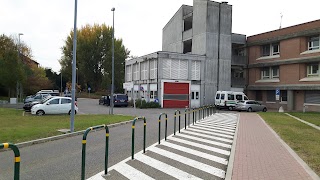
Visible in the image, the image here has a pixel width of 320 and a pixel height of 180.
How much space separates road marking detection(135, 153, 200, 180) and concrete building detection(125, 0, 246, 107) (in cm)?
3117

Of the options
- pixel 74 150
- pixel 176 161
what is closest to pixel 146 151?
pixel 176 161

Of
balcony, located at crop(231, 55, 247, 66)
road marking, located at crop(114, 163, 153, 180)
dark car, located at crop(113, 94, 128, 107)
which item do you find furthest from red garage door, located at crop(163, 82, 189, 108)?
road marking, located at crop(114, 163, 153, 180)

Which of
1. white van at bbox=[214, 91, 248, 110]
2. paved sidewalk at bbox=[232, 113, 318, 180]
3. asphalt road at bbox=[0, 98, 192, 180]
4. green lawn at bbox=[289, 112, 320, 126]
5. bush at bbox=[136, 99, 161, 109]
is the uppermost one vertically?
white van at bbox=[214, 91, 248, 110]

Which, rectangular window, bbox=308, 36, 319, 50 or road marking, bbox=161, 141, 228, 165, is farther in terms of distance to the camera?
rectangular window, bbox=308, 36, 319, 50

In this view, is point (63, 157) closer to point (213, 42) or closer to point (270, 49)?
point (213, 42)

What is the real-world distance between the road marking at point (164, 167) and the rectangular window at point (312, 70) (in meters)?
34.9

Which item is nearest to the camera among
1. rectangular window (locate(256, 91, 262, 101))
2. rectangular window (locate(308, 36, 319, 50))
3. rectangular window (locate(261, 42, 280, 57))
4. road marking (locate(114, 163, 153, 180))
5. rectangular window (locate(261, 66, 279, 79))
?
road marking (locate(114, 163, 153, 180))

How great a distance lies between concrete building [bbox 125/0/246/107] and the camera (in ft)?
134

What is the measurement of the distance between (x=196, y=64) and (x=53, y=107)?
23187mm

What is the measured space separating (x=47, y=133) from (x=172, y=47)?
41.5 m

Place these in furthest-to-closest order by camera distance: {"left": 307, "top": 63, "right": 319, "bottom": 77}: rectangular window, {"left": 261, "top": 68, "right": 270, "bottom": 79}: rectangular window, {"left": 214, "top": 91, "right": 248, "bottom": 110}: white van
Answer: {"left": 261, "top": 68, "right": 270, "bottom": 79}: rectangular window
{"left": 307, "top": 63, "right": 319, "bottom": 77}: rectangular window
{"left": 214, "top": 91, "right": 248, "bottom": 110}: white van

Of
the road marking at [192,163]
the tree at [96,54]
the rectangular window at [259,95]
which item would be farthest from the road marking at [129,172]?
the tree at [96,54]

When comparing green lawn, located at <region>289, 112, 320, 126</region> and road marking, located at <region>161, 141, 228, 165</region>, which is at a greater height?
road marking, located at <region>161, 141, 228, 165</region>

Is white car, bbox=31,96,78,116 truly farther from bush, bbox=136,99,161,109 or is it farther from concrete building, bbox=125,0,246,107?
concrete building, bbox=125,0,246,107
